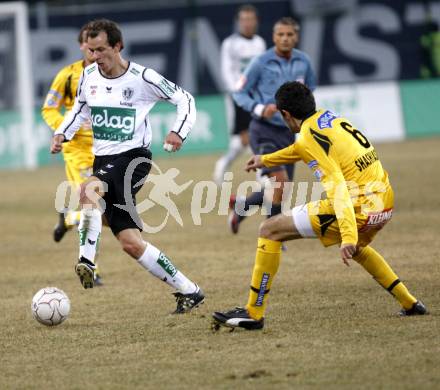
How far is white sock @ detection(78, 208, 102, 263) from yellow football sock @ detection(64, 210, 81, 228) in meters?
2.30

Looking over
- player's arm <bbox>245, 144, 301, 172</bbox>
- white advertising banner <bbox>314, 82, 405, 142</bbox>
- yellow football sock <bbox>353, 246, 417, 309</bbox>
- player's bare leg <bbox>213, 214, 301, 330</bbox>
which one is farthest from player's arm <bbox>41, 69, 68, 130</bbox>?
white advertising banner <bbox>314, 82, 405, 142</bbox>

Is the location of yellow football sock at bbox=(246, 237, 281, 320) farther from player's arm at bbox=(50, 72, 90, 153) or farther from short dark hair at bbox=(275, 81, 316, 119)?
player's arm at bbox=(50, 72, 90, 153)

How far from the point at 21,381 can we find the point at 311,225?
2.21 metres

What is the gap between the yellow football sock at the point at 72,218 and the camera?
10.6 meters

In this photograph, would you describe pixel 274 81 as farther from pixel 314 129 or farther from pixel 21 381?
pixel 21 381

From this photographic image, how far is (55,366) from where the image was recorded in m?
6.54

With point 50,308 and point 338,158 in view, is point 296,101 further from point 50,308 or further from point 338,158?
point 50,308

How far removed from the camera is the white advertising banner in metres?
24.1

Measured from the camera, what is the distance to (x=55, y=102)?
10352 mm

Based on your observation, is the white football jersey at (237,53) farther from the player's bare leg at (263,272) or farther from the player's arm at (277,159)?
the player's bare leg at (263,272)

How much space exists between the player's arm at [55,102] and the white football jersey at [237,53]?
6.39 metres

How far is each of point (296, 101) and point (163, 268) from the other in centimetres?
170

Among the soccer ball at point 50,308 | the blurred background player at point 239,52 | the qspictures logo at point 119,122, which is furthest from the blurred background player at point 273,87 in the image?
the blurred background player at point 239,52

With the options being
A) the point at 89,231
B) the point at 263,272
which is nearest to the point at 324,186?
the point at 263,272
